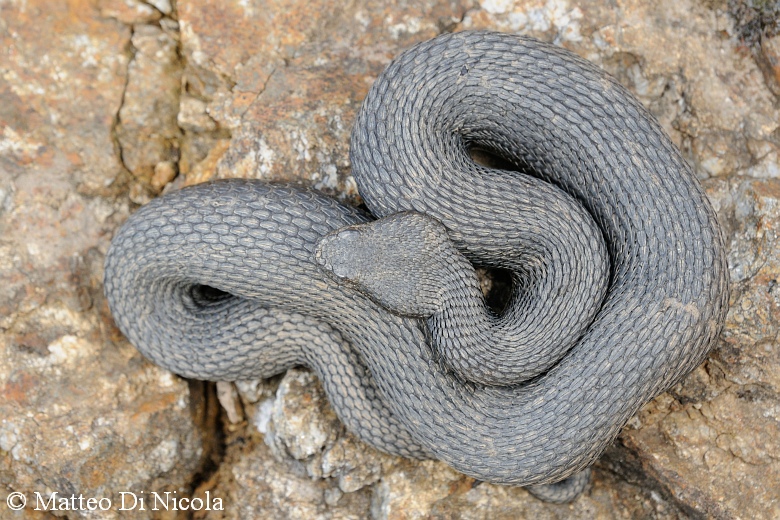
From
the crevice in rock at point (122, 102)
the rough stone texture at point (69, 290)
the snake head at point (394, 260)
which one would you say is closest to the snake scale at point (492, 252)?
the snake head at point (394, 260)

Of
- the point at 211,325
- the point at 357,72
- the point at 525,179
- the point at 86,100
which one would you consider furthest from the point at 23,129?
the point at 525,179

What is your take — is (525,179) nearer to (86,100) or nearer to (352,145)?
(352,145)

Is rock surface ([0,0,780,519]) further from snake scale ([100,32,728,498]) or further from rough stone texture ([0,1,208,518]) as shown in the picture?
snake scale ([100,32,728,498])

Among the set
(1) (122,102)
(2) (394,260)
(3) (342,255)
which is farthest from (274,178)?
(1) (122,102)

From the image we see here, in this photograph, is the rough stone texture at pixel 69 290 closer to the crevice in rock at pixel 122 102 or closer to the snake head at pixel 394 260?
the crevice in rock at pixel 122 102

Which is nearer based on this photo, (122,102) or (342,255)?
(342,255)

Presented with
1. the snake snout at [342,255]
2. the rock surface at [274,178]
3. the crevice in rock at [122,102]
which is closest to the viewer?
the snake snout at [342,255]

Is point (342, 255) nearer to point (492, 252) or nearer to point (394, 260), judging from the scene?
point (394, 260)
